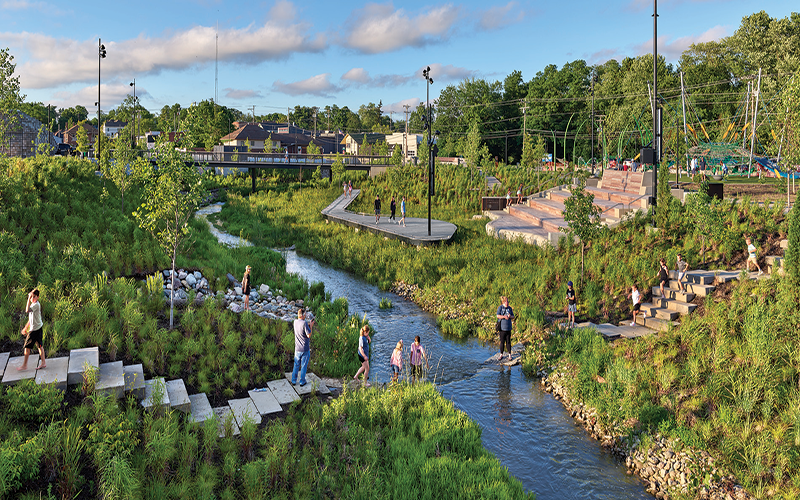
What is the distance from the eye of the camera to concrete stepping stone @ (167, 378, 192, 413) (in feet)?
30.7

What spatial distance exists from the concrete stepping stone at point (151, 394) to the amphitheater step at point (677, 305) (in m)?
12.8

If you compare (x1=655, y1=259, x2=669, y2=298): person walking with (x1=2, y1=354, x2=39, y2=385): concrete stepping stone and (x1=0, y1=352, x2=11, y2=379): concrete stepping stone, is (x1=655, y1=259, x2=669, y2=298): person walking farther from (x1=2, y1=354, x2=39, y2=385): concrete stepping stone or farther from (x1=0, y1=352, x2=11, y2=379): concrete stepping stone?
(x1=0, y1=352, x2=11, y2=379): concrete stepping stone

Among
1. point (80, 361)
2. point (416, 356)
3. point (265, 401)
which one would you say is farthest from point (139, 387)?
point (416, 356)

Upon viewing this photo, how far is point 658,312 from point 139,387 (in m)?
13.1

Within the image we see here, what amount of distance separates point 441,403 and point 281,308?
8.15 metres

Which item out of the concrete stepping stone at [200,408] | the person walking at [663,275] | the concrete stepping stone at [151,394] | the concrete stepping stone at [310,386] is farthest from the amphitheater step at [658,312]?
the concrete stepping stone at [151,394]

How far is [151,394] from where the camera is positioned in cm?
935

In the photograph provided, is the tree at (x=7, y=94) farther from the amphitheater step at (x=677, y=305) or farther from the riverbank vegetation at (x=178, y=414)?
the amphitheater step at (x=677, y=305)

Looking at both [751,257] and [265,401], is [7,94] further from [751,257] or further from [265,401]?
[751,257]

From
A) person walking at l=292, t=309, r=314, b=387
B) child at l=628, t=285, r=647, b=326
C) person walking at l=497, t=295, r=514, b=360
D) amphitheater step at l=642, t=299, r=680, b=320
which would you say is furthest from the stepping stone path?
amphitheater step at l=642, t=299, r=680, b=320

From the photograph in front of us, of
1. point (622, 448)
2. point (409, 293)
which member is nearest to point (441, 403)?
point (622, 448)

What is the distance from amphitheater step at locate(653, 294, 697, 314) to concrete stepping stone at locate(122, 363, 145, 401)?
1327cm

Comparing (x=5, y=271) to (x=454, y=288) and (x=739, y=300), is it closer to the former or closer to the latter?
(x=454, y=288)

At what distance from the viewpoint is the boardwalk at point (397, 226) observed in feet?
86.2
